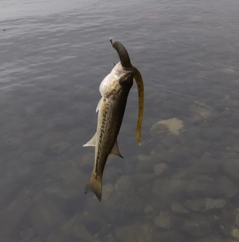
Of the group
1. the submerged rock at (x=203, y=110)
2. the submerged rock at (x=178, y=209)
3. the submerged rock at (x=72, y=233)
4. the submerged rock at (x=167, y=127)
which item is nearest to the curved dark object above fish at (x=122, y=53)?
the submerged rock at (x=72, y=233)

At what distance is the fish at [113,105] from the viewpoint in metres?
3.81

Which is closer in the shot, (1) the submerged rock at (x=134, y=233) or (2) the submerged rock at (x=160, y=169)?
(1) the submerged rock at (x=134, y=233)

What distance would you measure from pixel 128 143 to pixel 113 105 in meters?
5.24

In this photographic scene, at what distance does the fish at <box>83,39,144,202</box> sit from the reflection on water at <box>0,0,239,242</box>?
8.55 feet

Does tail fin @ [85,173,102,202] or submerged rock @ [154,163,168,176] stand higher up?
tail fin @ [85,173,102,202]

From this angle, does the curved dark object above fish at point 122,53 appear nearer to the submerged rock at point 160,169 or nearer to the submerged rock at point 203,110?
the submerged rock at point 160,169

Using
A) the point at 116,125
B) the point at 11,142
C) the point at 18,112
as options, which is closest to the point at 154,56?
the point at 18,112

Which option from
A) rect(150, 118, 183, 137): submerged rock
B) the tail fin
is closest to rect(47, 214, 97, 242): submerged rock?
the tail fin

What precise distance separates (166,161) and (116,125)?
175 inches

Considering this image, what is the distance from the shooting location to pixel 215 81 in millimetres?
12586

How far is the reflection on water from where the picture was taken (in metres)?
6.90

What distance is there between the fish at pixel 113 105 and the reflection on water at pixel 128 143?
261cm

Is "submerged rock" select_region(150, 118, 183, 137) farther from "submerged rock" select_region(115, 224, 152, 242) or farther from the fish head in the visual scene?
the fish head

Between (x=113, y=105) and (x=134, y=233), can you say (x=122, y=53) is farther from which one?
(x=134, y=233)
